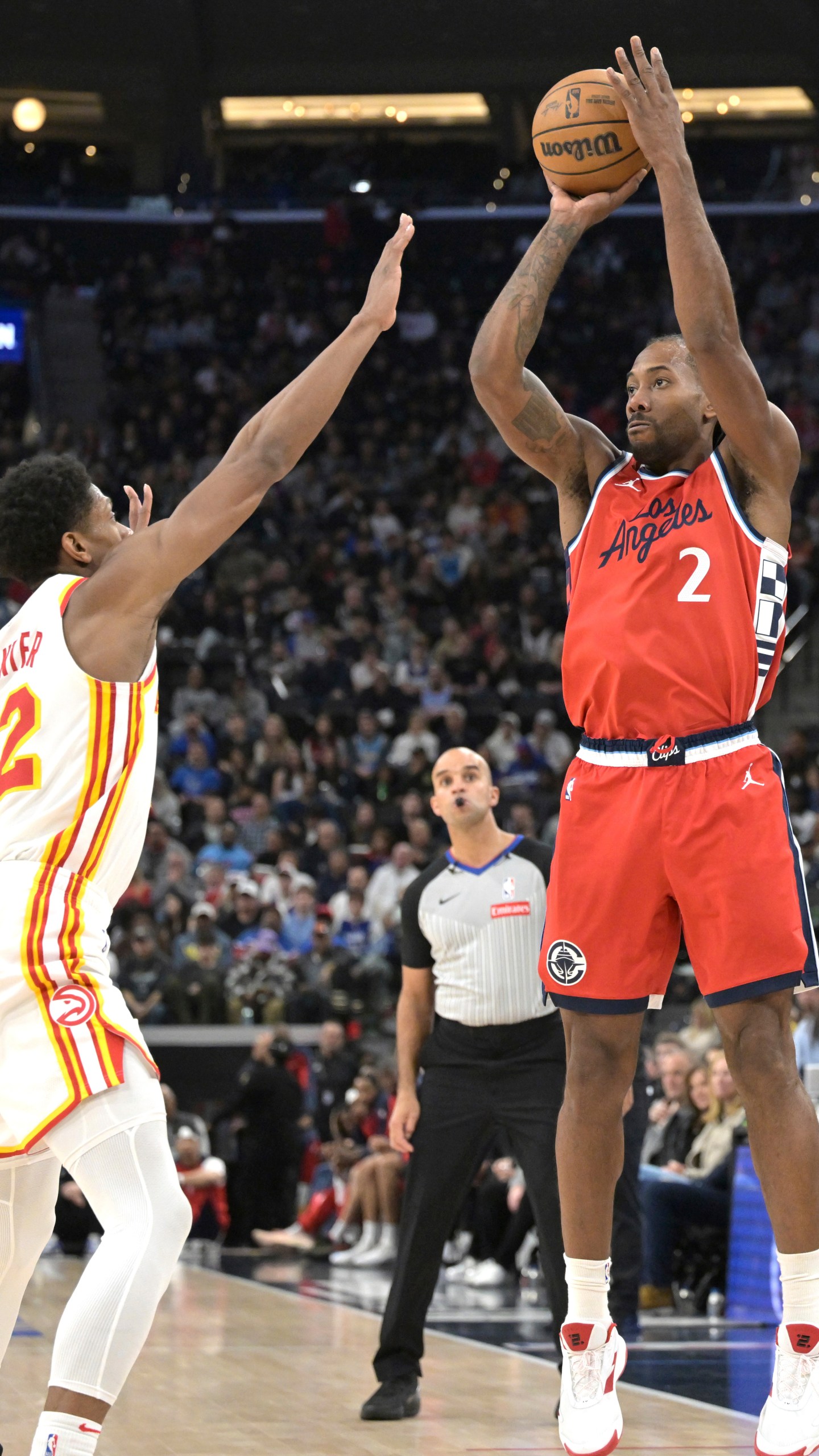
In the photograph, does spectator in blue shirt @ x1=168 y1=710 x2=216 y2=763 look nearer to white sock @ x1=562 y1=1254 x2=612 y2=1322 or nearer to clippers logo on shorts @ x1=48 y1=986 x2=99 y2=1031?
white sock @ x1=562 y1=1254 x2=612 y2=1322

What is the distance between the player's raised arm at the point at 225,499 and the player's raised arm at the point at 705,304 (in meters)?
0.72

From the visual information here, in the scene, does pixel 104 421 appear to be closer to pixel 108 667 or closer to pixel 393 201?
pixel 393 201

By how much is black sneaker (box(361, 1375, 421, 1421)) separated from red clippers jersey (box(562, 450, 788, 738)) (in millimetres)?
2852

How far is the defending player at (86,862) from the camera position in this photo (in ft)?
11.1

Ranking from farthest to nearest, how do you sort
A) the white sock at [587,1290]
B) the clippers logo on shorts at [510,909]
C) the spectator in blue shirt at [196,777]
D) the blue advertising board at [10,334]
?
the blue advertising board at [10,334] → the spectator in blue shirt at [196,777] → the clippers logo on shorts at [510,909] → the white sock at [587,1290]

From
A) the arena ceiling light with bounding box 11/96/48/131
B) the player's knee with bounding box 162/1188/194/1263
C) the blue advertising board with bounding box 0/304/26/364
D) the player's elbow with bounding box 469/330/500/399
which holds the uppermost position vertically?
the arena ceiling light with bounding box 11/96/48/131

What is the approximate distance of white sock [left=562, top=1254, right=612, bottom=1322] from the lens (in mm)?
4246

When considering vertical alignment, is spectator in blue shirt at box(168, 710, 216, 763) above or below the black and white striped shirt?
above

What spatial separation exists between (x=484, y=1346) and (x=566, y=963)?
429cm

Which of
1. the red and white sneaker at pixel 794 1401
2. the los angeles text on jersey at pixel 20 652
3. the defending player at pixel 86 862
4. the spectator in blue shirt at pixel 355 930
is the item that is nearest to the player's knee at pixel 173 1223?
the defending player at pixel 86 862

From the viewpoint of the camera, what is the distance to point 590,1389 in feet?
13.8

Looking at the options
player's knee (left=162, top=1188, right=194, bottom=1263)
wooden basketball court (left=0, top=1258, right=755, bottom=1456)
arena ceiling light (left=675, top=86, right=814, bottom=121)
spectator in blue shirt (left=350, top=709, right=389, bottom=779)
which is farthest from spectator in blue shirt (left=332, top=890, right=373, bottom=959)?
arena ceiling light (left=675, top=86, right=814, bottom=121)

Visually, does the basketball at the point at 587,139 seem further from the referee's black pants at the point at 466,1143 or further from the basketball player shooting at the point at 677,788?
the referee's black pants at the point at 466,1143

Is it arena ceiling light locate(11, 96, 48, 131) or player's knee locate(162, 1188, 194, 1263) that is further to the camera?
arena ceiling light locate(11, 96, 48, 131)
